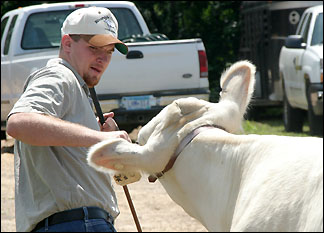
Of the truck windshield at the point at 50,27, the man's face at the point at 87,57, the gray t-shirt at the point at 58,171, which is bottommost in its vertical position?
the truck windshield at the point at 50,27

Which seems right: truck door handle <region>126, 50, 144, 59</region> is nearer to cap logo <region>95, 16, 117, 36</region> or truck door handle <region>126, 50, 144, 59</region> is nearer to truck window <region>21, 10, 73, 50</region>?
truck window <region>21, 10, 73, 50</region>

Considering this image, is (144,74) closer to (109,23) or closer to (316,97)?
(316,97)

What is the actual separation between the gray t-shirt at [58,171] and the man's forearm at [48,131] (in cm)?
19

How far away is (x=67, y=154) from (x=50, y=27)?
29.7 ft

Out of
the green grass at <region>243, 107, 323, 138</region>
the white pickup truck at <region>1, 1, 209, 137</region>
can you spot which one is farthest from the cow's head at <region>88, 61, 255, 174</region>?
the green grass at <region>243, 107, 323, 138</region>

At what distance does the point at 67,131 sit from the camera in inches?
125

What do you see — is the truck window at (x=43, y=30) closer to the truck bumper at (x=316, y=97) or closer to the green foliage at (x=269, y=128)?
the green foliage at (x=269, y=128)

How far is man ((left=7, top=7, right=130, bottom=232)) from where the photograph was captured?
3408 mm

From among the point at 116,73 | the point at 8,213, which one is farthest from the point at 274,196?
the point at 116,73

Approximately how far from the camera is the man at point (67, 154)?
3408mm

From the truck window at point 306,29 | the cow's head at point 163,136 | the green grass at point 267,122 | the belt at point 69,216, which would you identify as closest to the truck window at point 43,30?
the green grass at point 267,122

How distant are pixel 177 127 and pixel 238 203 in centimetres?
33

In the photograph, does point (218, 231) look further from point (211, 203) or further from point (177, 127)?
point (177, 127)

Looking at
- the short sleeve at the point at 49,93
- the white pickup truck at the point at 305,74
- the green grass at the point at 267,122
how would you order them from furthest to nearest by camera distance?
the green grass at the point at 267,122
the white pickup truck at the point at 305,74
the short sleeve at the point at 49,93
